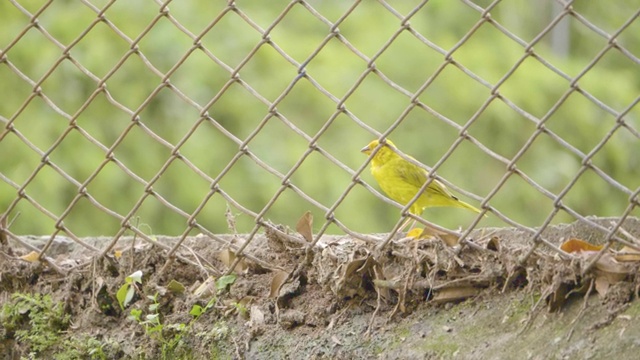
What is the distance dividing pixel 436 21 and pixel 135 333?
7183 mm

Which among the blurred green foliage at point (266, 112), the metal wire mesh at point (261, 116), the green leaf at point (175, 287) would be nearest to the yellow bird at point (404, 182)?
the green leaf at point (175, 287)

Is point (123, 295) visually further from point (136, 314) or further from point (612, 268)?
point (612, 268)

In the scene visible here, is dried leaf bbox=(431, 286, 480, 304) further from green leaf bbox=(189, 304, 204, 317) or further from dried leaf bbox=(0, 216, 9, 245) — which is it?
dried leaf bbox=(0, 216, 9, 245)

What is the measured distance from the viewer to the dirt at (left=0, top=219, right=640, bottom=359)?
2.39 m

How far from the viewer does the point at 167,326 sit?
2.87 m

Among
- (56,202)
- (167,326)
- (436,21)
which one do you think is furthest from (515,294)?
(436,21)

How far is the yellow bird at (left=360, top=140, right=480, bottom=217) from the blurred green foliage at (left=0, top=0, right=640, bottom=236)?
10.3 ft

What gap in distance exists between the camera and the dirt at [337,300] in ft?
7.84

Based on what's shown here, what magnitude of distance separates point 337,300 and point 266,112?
224 inches

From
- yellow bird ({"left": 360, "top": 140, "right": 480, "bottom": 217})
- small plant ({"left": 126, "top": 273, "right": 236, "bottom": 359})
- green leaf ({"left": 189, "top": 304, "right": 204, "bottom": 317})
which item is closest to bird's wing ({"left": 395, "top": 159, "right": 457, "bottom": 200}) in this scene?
yellow bird ({"left": 360, "top": 140, "right": 480, "bottom": 217})

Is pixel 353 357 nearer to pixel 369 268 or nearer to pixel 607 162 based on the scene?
pixel 369 268

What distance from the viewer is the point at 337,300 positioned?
2.76m

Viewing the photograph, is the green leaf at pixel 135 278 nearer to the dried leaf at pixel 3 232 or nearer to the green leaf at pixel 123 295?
the green leaf at pixel 123 295

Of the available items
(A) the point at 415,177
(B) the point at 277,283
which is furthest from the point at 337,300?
(A) the point at 415,177
